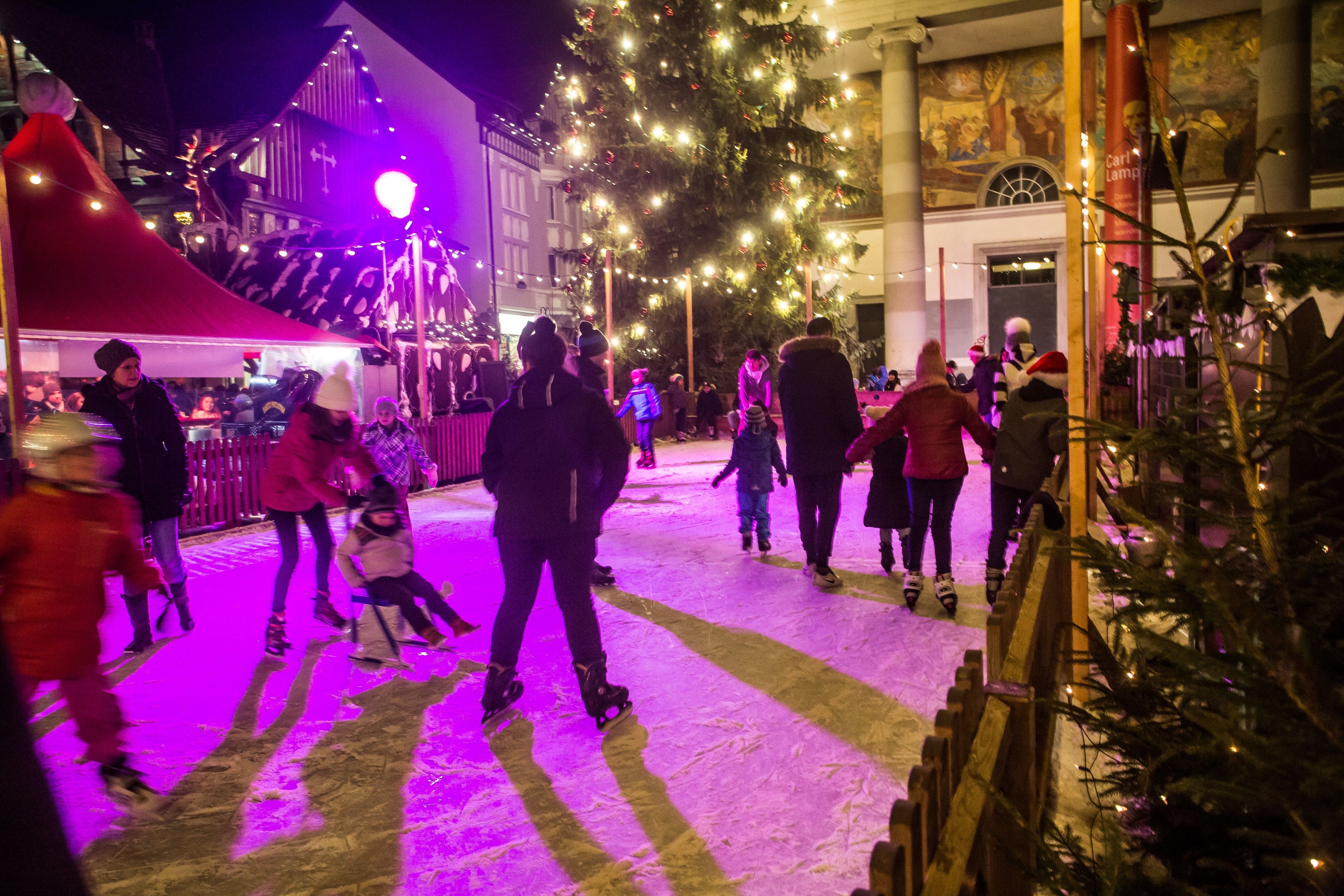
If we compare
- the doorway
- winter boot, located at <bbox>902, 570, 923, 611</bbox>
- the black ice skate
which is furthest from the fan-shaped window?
the black ice skate

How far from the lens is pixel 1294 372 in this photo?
179cm

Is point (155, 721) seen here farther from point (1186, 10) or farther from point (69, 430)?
point (1186, 10)

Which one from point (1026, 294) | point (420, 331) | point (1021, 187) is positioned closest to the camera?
point (420, 331)

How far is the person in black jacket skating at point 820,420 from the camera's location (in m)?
5.98

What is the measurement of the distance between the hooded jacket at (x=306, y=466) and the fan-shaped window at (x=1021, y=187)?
2734 centimetres

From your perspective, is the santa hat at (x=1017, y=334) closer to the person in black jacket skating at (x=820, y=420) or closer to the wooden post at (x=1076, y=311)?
the person in black jacket skating at (x=820, y=420)

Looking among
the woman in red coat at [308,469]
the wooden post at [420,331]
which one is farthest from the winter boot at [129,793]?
the wooden post at [420,331]

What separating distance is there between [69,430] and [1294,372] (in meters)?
3.99

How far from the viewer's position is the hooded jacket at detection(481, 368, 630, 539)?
149 inches

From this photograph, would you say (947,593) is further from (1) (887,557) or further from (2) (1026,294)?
(2) (1026,294)

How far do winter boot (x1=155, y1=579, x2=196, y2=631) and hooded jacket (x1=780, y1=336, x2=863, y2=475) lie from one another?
4.46 meters

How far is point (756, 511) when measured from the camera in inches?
293

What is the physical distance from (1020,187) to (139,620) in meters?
28.8

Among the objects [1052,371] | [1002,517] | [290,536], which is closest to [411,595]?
[290,536]
